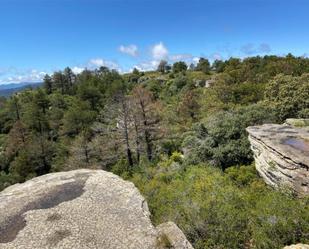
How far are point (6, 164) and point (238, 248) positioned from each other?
4675 cm

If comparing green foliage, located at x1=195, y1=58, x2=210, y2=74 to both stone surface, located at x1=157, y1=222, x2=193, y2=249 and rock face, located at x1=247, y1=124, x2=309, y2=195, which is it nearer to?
rock face, located at x1=247, y1=124, x2=309, y2=195

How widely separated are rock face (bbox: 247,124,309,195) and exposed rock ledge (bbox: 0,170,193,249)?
25.0 feet

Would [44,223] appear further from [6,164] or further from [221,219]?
[6,164]

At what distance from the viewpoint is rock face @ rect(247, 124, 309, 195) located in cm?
1630

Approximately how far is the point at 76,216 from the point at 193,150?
15.7m

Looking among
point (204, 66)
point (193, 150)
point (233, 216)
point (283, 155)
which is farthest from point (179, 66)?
point (233, 216)

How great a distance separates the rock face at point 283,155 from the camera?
1630cm

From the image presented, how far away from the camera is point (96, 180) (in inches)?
713

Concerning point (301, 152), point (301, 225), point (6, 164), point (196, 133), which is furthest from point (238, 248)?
point (6, 164)

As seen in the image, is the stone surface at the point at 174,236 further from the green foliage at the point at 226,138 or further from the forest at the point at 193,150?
the green foliage at the point at 226,138

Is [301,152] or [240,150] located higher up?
[301,152]

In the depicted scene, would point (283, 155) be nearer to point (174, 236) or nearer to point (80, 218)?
point (174, 236)

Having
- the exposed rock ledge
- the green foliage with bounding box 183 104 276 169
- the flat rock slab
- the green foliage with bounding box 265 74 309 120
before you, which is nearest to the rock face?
the green foliage with bounding box 183 104 276 169

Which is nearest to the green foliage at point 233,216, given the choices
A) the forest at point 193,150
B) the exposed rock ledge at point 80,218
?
the forest at point 193,150
